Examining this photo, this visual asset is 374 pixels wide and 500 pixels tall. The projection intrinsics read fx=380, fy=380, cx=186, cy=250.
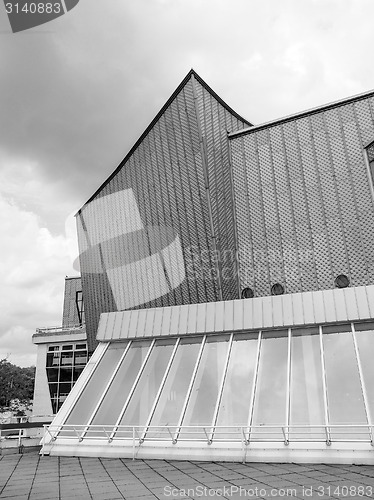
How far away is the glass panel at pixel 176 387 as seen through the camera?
1037cm

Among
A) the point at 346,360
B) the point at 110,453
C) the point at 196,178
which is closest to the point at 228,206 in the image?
the point at 196,178

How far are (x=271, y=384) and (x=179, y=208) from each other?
613 inches

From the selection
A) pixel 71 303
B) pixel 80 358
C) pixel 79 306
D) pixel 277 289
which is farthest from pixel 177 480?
pixel 71 303

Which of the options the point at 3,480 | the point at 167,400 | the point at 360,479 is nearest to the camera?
the point at 360,479

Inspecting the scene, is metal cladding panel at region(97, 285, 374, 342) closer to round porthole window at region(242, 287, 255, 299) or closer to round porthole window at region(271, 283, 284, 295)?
round porthole window at region(271, 283, 284, 295)

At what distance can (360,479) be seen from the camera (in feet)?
22.0

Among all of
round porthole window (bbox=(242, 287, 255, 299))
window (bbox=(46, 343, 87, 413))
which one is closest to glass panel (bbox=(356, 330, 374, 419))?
round porthole window (bbox=(242, 287, 255, 299))

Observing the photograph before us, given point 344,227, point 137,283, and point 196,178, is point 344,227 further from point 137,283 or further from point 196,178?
point 137,283

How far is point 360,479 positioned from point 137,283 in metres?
23.9

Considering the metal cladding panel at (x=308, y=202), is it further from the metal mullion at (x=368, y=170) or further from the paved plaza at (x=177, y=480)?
the paved plaza at (x=177, y=480)

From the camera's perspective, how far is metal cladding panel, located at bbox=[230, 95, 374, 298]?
734 inches

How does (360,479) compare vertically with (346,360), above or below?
below

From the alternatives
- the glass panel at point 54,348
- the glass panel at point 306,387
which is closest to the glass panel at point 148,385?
the glass panel at point 306,387

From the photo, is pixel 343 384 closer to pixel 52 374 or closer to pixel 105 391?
pixel 105 391
